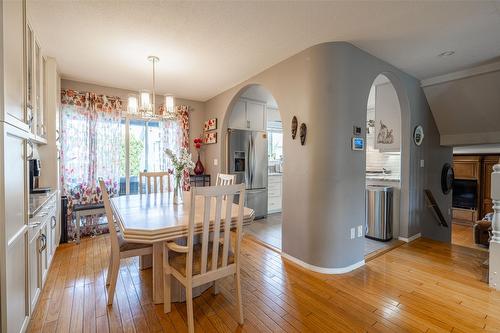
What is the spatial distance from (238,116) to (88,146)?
2680 mm

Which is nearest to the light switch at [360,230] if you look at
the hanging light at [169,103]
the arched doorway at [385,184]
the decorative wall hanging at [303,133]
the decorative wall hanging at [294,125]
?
the arched doorway at [385,184]

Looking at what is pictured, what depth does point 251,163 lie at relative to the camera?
468 centimetres

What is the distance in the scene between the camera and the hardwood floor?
5.70 ft

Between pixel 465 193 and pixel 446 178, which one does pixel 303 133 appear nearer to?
pixel 446 178

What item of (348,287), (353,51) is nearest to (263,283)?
(348,287)

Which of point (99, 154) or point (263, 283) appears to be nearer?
point (263, 283)

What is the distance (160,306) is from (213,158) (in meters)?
3.04

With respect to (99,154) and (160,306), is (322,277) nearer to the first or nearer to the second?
(160,306)

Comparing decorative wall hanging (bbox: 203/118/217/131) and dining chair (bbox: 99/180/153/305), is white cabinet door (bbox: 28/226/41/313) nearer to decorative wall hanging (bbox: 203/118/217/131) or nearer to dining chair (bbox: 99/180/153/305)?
dining chair (bbox: 99/180/153/305)

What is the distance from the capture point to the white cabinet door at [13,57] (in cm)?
127

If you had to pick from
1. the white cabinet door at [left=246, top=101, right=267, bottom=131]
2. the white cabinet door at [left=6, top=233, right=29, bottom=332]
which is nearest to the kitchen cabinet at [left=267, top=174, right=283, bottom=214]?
the white cabinet door at [left=246, top=101, right=267, bottom=131]

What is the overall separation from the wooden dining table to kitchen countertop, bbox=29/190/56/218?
0.55 m

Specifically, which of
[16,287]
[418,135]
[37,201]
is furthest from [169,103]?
[418,135]

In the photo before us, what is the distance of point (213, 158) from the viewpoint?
4.68 m
